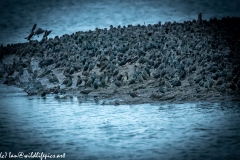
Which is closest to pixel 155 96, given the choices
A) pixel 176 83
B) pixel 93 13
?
pixel 176 83

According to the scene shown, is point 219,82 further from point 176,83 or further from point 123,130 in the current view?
point 123,130

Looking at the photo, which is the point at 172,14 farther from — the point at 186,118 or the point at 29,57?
the point at 186,118

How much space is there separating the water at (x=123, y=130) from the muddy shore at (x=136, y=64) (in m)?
1.45

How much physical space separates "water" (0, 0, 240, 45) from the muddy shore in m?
6.70

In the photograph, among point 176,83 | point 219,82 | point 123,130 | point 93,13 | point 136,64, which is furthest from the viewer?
point 93,13

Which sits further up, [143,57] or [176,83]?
[143,57]

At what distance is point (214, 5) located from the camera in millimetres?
42938

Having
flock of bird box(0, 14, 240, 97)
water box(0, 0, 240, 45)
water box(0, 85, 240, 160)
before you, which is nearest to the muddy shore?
flock of bird box(0, 14, 240, 97)

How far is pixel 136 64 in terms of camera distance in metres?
20.9

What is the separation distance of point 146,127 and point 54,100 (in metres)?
5.50

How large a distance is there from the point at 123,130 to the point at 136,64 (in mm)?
8735

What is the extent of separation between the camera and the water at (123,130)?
35.1 ft

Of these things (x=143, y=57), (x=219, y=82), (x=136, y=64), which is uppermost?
(x=143, y=57)

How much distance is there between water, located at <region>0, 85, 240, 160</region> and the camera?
10.7 metres
